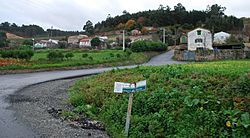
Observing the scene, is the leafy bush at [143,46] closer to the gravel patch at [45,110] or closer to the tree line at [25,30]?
the gravel patch at [45,110]

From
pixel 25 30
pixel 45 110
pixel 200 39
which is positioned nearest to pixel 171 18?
pixel 25 30

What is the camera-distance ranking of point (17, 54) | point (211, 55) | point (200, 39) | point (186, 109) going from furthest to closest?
point (200, 39) → point (211, 55) → point (17, 54) → point (186, 109)

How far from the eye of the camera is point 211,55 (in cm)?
4481

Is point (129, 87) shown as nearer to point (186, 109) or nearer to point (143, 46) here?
point (186, 109)

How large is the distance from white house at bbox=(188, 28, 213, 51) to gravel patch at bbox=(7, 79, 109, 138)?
48801 mm

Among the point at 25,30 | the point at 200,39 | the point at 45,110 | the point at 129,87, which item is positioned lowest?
the point at 45,110

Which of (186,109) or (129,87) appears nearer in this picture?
(129,87)

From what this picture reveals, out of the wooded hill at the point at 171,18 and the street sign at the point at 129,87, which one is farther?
the wooded hill at the point at 171,18

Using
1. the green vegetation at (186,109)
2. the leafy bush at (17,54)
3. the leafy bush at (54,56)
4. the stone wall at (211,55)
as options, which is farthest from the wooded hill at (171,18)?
the green vegetation at (186,109)

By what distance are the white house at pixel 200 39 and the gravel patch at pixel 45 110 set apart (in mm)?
48801

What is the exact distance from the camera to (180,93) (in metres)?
9.52

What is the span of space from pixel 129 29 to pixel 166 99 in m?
107

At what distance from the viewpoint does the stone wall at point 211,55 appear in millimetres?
44812

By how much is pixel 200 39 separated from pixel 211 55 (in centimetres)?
1959
